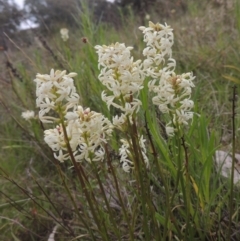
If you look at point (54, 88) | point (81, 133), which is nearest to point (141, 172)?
point (81, 133)

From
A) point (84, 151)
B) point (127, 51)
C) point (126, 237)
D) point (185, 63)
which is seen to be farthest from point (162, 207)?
point (185, 63)

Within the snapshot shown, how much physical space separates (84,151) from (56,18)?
564cm

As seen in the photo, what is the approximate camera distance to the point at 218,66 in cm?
268

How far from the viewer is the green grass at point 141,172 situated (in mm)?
1093

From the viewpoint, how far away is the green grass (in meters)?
1.09

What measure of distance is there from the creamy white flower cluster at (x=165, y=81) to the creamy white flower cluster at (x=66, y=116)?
0.14 meters

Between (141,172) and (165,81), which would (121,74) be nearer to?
(165,81)

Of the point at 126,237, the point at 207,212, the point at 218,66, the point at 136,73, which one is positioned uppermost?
the point at 136,73

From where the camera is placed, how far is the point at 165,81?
90 cm

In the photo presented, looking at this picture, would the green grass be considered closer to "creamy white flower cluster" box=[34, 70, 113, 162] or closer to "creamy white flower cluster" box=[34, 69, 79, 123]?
"creamy white flower cluster" box=[34, 70, 113, 162]

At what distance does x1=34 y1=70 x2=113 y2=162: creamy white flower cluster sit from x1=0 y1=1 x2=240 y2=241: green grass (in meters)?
0.10

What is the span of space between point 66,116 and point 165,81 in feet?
0.77

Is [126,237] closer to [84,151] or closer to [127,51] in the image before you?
[84,151]

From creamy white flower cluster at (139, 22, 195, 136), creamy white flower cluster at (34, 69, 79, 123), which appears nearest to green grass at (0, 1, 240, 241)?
creamy white flower cluster at (139, 22, 195, 136)
